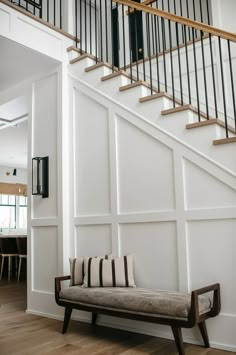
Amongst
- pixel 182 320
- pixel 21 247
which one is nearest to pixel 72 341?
pixel 182 320

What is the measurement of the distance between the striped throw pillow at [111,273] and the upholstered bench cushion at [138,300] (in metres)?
0.09

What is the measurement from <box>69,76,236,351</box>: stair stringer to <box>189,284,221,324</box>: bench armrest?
8cm

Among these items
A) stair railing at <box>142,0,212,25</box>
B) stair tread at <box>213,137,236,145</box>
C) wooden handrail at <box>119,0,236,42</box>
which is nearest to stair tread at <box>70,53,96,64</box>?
wooden handrail at <box>119,0,236,42</box>

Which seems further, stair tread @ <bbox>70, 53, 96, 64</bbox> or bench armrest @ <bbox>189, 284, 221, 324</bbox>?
stair tread @ <bbox>70, 53, 96, 64</bbox>

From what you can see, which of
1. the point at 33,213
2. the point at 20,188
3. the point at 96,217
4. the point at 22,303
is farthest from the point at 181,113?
the point at 20,188

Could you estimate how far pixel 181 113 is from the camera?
131 inches

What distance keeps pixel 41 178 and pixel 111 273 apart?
64.7 inches

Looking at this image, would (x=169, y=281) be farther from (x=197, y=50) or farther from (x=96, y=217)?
(x=197, y=50)

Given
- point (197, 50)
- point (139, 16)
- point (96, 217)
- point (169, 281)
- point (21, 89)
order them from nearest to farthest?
point (169, 281)
point (96, 217)
point (197, 50)
point (21, 89)
point (139, 16)

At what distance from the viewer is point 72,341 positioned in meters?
3.22

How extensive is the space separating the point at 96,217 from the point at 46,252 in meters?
0.88

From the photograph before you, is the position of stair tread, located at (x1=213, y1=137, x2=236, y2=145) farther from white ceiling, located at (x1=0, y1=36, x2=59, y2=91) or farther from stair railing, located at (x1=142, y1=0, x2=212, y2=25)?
stair railing, located at (x1=142, y1=0, x2=212, y2=25)

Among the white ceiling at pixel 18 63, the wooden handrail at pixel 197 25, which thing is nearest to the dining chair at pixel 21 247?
the white ceiling at pixel 18 63

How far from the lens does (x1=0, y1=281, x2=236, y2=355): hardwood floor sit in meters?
2.95
